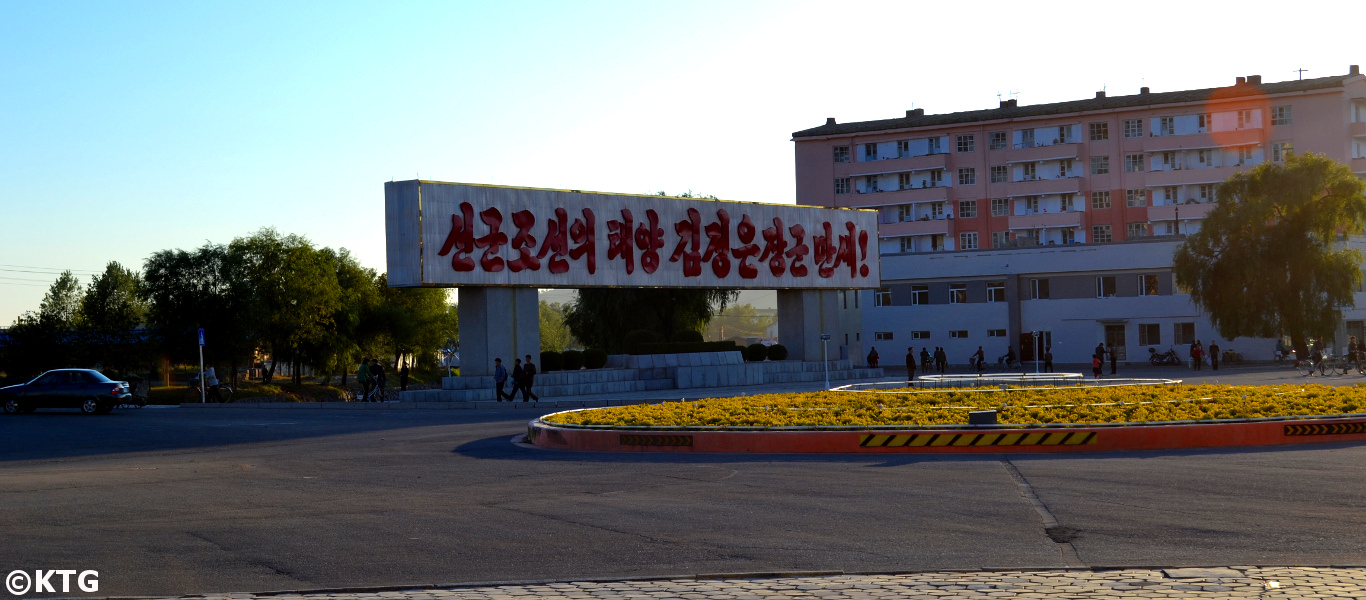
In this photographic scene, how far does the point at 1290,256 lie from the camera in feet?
193

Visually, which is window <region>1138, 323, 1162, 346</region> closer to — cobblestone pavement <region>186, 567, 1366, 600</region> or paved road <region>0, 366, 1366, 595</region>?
paved road <region>0, 366, 1366, 595</region>

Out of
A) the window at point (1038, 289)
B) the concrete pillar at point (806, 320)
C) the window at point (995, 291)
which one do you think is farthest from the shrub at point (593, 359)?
the window at point (1038, 289)

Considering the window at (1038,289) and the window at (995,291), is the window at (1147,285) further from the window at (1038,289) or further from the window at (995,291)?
the window at (995,291)

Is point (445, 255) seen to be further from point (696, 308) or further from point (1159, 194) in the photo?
point (1159, 194)

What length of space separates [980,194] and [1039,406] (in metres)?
76.8

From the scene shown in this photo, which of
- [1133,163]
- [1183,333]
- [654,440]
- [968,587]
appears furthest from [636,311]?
[968,587]

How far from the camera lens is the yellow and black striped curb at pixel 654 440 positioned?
19.4 meters

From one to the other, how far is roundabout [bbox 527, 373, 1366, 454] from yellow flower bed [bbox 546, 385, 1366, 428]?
0.10 ft

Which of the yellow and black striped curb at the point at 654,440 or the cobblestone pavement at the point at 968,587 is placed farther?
the yellow and black striped curb at the point at 654,440

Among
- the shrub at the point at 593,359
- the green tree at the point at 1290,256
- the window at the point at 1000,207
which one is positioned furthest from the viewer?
the window at the point at 1000,207

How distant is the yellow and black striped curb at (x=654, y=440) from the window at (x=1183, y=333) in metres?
56.9

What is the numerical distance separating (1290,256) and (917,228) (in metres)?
41.6

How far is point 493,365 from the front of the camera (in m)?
40.9

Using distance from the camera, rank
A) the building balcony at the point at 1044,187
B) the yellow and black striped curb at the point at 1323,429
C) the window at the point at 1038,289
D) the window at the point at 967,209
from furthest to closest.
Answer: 1. the window at the point at 967,209
2. the building balcony at the point at 1044,187
3. the window at the point at 1038,289
4. the yellow and black striped curb at the point at 1323,429
